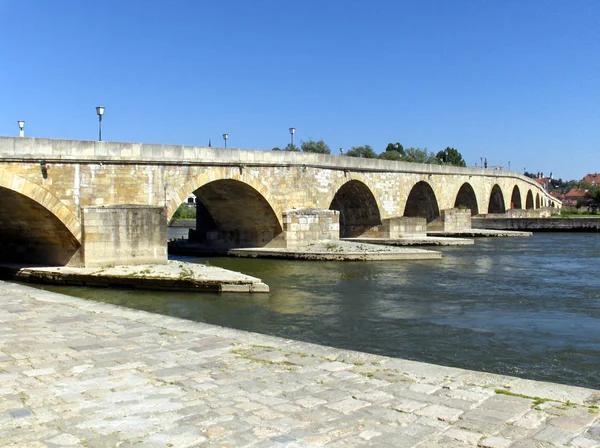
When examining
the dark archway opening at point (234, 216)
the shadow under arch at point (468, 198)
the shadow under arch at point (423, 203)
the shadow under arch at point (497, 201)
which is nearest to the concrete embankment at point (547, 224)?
the shadow under arch at point (468, 198)

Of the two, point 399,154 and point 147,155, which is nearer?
point 147,155

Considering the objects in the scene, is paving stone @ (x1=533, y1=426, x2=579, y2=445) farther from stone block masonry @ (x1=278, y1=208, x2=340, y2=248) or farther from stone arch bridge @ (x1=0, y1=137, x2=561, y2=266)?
stone block masonry @ (x1=278, y1=208, x2=340, y2=248)

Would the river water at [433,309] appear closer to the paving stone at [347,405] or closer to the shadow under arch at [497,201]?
the paving stone at [347,405]

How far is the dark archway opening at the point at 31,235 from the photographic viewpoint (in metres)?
14.8

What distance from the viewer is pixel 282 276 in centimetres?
1596

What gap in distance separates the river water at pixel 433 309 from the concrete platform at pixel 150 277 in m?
0.35

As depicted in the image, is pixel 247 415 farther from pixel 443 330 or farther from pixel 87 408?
pixel 443 330

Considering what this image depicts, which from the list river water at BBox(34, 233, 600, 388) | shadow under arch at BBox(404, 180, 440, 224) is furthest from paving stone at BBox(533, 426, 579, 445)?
shadow under arch at BBox(404, 180, 440, 224)

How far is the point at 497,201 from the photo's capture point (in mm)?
48906

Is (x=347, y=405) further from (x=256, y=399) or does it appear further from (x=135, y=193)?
(x=135, y=193)

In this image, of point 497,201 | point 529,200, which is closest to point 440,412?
point 497,201

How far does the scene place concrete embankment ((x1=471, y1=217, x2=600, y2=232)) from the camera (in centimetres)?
3662

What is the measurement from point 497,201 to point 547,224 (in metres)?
12.0

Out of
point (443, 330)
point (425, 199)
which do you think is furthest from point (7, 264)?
point (425, 199)
